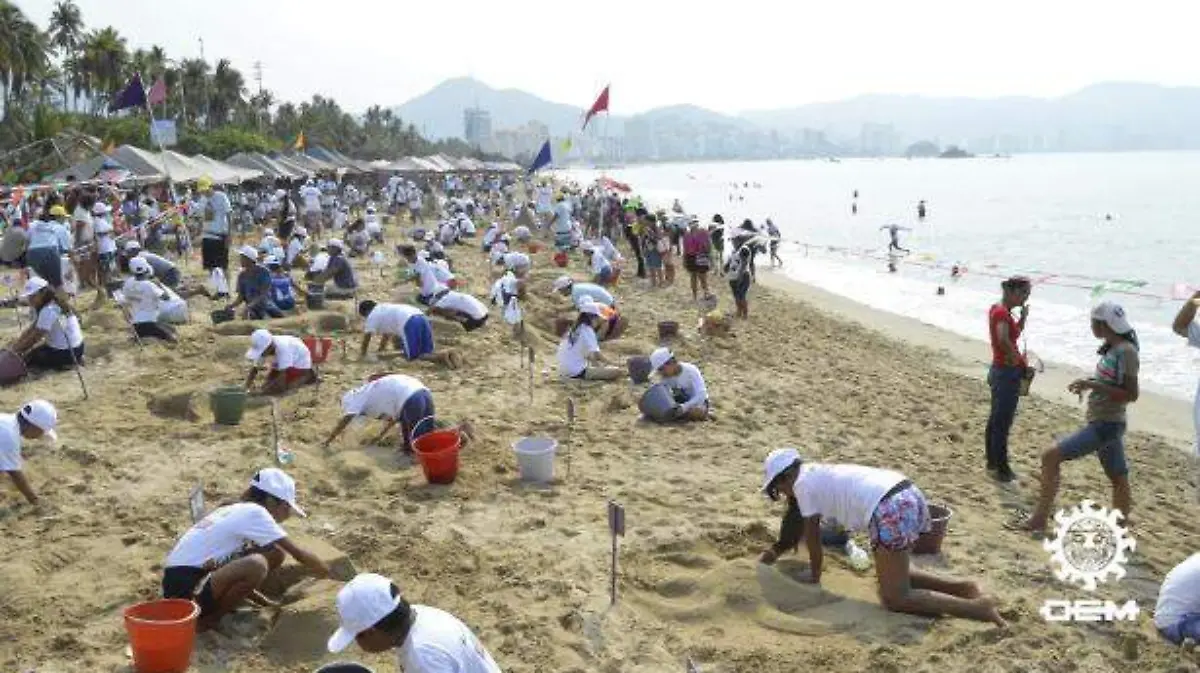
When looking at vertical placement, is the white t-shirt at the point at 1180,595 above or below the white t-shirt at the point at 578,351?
below

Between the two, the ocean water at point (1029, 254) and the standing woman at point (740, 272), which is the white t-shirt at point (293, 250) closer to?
the standing woman at point (740, 272)

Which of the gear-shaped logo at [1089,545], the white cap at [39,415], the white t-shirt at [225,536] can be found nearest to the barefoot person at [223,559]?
the white t-shirt at [225,536]

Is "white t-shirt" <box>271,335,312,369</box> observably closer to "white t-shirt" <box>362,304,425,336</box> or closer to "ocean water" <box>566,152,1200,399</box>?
"white t-shirt" <box>362,304,425,336</box>

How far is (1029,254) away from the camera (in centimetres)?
3666

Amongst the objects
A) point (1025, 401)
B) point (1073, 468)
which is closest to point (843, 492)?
point (1073, 468)

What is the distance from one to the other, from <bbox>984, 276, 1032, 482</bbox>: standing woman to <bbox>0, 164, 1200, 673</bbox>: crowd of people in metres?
0.01

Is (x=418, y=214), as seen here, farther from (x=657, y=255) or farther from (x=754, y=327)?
(x=754, y=327)

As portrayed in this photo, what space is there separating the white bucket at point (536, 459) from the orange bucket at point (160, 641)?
284cm

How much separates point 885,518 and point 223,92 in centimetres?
7139

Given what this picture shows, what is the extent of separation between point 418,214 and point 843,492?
2735cm

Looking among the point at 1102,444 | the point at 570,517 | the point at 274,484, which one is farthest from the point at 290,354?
the point at 1102,444

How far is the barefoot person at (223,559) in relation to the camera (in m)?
4.46

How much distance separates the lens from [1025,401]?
11023 mm

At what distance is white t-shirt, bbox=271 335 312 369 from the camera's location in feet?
28.7
